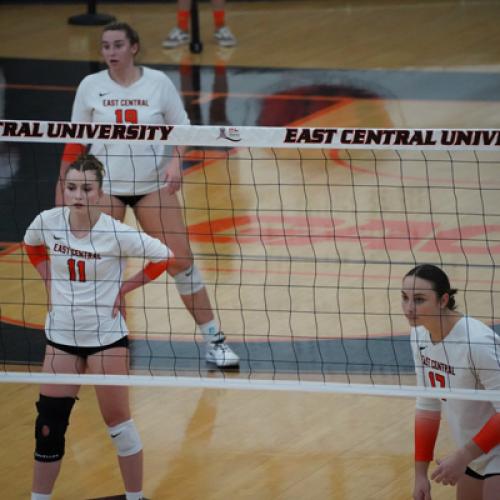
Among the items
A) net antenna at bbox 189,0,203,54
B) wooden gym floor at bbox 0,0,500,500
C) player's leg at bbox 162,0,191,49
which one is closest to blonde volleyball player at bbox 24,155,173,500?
wooden gym floor at bbox 0,0,500,500

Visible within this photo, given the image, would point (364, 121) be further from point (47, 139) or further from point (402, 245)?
point (47, 139)

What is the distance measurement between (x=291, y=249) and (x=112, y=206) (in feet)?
8.15

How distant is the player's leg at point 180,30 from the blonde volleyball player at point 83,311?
9851 millimetres

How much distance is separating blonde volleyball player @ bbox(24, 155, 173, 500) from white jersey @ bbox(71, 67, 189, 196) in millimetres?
1389

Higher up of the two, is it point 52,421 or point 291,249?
point 291,249

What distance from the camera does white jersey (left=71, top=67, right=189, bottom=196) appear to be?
24.0 feet

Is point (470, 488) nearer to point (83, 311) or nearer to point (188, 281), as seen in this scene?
point (83, 311)

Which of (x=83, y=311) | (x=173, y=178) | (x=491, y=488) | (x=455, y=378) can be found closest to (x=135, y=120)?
(x=173, y=178)

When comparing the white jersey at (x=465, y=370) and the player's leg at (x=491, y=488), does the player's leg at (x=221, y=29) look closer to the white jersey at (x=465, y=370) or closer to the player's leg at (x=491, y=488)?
the white jersey at (x=465, y=370)

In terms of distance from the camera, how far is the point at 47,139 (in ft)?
19.1

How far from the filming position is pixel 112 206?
7305mm

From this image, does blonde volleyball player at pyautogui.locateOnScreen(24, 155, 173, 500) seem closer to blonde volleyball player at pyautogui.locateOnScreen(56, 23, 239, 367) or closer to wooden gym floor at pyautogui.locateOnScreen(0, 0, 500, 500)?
wooden gym floor at pyautogui.locateOnScreen(0, 0, 500, 500)

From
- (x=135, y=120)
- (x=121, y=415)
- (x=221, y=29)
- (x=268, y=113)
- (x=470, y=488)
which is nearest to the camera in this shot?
(x=470, y=488)

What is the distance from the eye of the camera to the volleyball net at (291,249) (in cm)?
577
